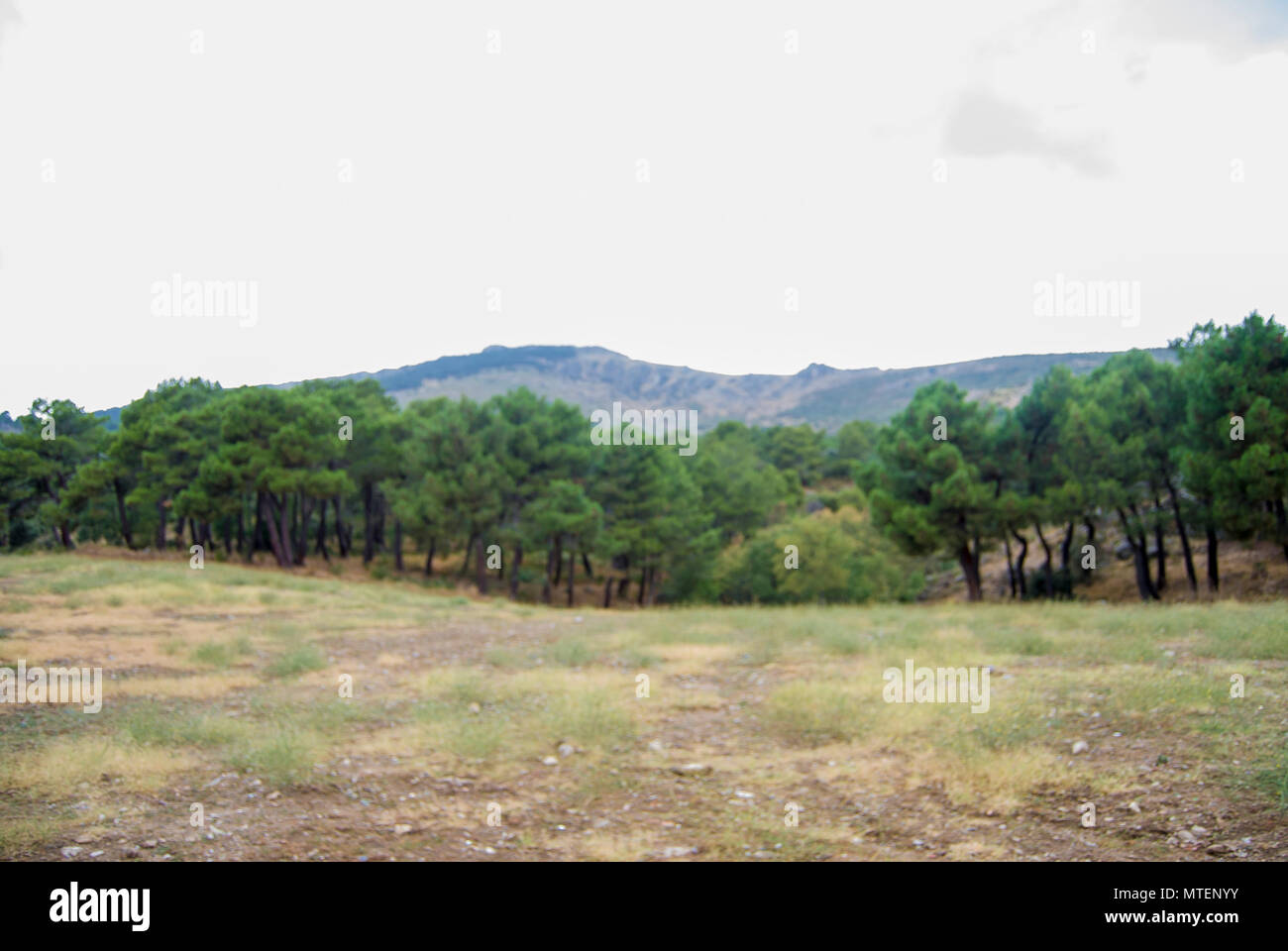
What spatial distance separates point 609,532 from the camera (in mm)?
37406

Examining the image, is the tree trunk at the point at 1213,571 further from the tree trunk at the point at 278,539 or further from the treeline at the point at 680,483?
the tree trunk at the point at 278,539

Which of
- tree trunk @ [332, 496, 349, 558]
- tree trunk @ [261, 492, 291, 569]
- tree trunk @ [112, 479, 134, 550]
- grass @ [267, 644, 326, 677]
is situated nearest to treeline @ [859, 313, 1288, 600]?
grass @ [267, 644, 326, 677]

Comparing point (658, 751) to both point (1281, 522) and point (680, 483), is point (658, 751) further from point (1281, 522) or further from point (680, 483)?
point (680, 483)

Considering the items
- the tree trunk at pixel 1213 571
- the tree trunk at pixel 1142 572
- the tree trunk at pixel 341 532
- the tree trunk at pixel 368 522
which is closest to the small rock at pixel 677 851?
the tree trunk at pixel 1142 572

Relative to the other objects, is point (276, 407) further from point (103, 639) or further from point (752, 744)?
point (752, 744)

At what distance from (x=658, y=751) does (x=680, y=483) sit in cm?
3165

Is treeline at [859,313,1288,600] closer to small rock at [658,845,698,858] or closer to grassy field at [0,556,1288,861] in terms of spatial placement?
grassy field at [0,556,1288,861]

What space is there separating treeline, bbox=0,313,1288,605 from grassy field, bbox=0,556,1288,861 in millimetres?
11107

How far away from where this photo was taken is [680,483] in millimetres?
40281

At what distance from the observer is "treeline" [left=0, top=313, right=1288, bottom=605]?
1011 inches

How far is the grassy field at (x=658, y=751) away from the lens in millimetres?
6113

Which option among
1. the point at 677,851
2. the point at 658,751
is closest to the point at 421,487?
the point at 658,751

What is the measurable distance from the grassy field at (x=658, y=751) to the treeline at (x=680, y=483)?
11107mm
